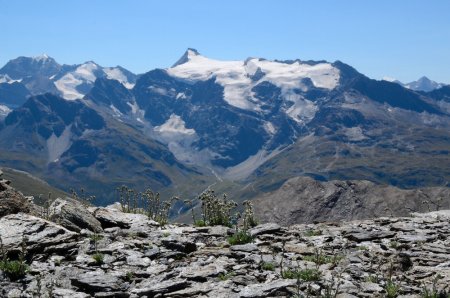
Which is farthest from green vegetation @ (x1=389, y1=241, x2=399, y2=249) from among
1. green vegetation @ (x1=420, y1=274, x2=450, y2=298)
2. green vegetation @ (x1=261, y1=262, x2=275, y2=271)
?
green vegetation @ (x1=261, y1=262, x2=275, y2=271)

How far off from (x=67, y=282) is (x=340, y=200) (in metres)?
107

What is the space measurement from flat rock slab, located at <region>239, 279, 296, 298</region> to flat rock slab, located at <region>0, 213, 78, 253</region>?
6.72 metres

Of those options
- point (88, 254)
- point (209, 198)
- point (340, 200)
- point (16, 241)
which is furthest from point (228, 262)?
point (340, 200)

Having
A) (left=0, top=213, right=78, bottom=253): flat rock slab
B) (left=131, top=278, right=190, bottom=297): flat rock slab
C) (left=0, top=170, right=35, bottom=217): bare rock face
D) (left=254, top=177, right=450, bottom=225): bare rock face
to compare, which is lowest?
(left=254, top=177, right=450, bottom=225): bare rock face

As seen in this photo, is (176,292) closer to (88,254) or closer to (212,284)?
(212,284)

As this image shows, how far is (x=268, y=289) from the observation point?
41.4 ft

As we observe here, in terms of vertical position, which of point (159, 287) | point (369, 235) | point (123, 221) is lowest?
point (159, 287)

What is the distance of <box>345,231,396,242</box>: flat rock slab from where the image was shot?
63.4 ft

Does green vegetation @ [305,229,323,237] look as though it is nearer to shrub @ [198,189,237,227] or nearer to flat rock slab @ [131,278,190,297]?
shrub @ [198,189,237,227]

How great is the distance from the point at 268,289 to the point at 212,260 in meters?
3.43

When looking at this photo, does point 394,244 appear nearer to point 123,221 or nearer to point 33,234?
point 123,221

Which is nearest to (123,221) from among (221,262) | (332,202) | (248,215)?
(248,215)

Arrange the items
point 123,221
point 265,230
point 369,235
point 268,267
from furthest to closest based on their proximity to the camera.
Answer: point 123,221 → point 265,230 → point 369,235 → point 268,267

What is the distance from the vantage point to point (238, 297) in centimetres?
1237
